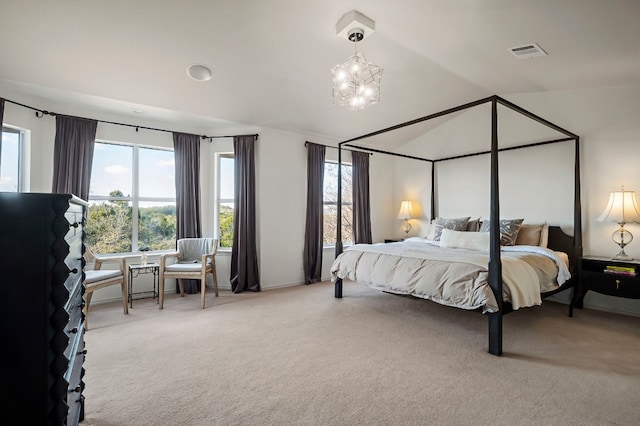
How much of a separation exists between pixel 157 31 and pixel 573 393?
413 centimetres

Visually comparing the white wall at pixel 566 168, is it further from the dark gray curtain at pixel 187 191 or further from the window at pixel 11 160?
the window at pixel 11 160

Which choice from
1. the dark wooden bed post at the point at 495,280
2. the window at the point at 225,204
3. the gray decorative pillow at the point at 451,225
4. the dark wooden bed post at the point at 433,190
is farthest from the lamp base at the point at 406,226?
the dark wooden bed post at the point at 495,280

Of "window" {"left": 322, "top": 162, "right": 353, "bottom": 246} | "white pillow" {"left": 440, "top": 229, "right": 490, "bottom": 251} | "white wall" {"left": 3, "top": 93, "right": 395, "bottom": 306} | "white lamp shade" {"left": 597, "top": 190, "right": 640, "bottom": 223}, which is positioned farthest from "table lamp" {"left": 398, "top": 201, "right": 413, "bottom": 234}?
"white lamp shade" {"left": 597, "top": 190, "right": 640, "bottom": 223}

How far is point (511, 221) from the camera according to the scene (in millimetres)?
4242

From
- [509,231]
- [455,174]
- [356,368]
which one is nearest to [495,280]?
[356,368]

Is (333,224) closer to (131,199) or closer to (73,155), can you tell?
(131,199)

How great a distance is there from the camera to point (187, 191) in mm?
4617

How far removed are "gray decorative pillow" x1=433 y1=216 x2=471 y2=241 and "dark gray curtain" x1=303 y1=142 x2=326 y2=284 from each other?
1814 millimetres

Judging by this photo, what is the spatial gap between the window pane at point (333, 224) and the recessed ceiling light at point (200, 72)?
9.26 ft

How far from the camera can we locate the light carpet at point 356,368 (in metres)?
1.84

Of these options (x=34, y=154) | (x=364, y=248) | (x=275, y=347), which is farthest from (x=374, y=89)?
(x=34, y=154)

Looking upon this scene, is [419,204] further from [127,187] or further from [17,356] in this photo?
[17,356]

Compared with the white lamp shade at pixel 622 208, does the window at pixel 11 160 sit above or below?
above

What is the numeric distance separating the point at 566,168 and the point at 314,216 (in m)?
3.52
